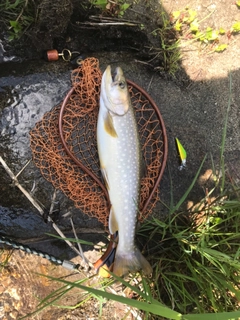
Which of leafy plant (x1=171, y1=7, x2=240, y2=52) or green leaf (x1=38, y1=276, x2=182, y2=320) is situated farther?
leafy plant (x1=171, y1=7, x2=240, y2=52)

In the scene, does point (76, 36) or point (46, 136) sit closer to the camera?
point (46, 136)

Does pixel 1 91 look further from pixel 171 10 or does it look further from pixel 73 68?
pixel 171 10

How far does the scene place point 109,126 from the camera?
214cm

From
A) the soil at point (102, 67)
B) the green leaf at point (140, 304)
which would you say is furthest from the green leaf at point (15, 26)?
the green leaf at point (140, 304)

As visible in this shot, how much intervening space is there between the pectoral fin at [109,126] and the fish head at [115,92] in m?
0.04

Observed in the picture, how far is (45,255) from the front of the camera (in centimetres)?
213

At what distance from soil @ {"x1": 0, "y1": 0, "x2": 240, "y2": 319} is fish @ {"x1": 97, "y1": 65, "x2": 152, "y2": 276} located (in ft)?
0.94

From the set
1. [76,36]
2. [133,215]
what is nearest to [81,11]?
[76,36]

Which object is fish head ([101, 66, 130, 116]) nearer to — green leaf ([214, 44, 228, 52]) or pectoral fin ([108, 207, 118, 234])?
pectoral fin ([108, 207, 118, 234])

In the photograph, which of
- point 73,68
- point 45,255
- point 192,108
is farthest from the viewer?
point 192,108

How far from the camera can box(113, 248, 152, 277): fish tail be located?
2.09 metres

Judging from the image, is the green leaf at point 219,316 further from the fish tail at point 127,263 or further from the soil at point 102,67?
the soil at point 102,67

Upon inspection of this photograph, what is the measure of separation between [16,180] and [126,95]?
0.92m

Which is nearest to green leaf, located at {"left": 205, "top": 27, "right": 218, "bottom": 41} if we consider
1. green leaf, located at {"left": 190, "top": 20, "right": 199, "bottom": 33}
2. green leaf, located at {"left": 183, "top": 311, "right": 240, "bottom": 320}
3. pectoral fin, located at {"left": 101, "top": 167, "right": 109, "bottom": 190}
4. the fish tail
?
green leaf, located at {"left": 190, "top": 20, "right": 199, "bottom": 33}
